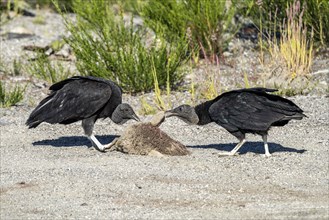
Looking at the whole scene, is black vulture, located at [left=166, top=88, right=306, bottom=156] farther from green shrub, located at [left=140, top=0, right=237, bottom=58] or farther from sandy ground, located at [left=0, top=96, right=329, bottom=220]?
green shrub, located at [left=140, top=0, right=237, bottom=58]

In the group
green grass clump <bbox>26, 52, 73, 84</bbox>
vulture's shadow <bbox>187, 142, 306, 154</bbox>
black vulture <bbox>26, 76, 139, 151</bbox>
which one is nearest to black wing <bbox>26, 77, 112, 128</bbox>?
black vulture <bbox>26, 76, 139, 151</bbox>

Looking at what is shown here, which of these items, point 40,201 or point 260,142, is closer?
point 40,201

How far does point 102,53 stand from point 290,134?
379 cm

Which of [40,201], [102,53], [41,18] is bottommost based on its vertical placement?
[41,18]

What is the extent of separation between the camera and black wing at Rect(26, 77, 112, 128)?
28.1 ft

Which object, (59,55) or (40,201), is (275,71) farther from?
(40,201)

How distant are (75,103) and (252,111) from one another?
6.30 ft

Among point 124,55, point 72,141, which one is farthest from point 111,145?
point 124,55

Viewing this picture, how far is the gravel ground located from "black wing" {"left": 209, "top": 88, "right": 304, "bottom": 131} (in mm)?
360

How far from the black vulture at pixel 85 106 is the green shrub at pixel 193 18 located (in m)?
4.40

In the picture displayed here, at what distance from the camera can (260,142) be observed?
8.95 m

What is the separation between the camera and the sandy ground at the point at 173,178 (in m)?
6.23

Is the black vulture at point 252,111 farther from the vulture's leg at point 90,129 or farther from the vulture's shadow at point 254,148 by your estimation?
the vulture's leg at point 90,129

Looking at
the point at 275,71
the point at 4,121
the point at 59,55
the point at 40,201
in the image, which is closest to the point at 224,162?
the point at 40,201
